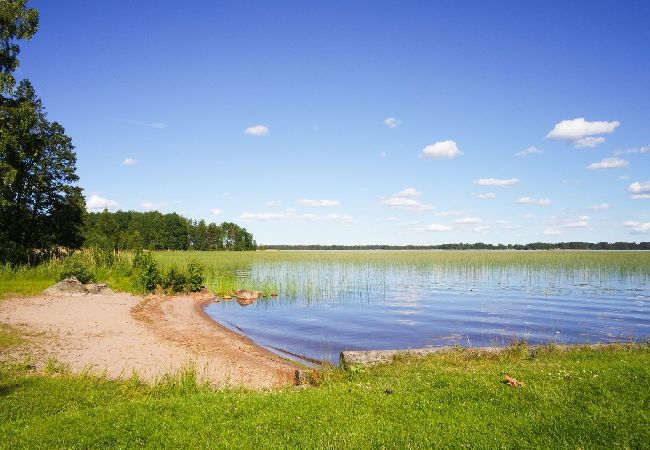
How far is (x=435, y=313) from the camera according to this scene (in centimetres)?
2781

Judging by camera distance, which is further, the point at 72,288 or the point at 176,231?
the point at 176,231

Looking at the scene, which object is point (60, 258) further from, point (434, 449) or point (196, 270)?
point (434, 449)

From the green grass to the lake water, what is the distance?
8340 millimetres

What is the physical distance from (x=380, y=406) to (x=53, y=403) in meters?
6.66

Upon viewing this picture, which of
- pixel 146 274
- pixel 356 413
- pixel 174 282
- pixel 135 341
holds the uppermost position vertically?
pixel 146 274

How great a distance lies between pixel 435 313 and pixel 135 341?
17667 mm

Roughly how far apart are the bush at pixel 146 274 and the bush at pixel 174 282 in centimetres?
77

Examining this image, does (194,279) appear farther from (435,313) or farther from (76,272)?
(435,313)

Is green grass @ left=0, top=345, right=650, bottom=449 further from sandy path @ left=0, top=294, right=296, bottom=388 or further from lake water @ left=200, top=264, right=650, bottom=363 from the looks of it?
lake water @ left=200, top=264, right=650, bottom=363

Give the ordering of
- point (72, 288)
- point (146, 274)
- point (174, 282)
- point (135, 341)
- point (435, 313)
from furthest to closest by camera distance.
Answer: point (174, 282)
point (146, 274)
point (435, 313)
point (72, 288)
point (135, 341)

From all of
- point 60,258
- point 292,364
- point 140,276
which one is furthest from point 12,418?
point 60,258

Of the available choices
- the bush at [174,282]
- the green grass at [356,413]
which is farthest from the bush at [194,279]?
the green grass at [356,413]

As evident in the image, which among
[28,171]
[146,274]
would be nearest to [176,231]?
[28,171]

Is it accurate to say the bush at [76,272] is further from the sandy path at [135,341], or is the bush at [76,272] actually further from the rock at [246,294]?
the rock at [246,294]
